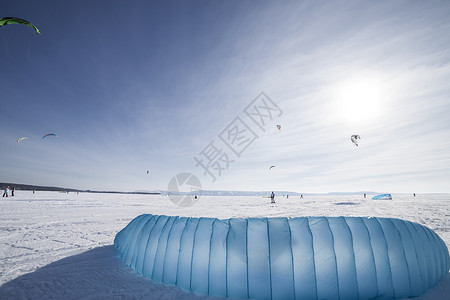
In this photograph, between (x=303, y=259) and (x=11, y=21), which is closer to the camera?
(x=303, y=259)

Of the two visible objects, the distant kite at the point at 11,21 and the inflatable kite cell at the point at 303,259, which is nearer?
the inflatable kite cell at the point at 303,259

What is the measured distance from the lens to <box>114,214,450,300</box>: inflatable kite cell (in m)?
4.43

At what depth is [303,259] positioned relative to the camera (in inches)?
176

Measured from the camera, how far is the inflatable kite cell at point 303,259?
4.43 m

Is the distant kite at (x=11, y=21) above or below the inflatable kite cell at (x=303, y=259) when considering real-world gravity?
above

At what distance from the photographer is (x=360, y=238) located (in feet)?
15.4

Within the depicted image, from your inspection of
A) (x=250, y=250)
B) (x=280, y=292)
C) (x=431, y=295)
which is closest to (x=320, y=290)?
(x=280, y=292)

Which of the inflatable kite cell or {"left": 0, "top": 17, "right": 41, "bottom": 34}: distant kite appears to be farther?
{"left": 0, "top": 17, "right": 41, "bottom": 34}: distant kite

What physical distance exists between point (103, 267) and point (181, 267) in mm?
2964

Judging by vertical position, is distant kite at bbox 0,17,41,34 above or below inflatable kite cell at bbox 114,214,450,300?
above

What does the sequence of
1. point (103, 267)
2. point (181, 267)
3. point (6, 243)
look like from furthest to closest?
point (6, 243) → point (103, 267) → point (181, 267)

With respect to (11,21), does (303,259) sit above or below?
below

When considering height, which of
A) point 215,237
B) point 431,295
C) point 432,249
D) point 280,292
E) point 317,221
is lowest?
point 431,295

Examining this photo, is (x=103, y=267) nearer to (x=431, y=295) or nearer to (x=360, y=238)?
(x=360, y=238)
